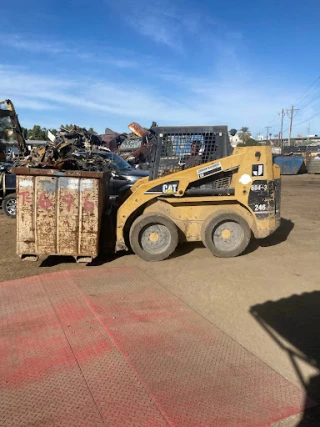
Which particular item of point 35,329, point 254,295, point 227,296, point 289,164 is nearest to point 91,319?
point 35,329

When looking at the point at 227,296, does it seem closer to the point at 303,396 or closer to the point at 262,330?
the point at 262,330

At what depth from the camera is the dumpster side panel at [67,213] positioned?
552 cm

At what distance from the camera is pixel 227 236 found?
21.2ft

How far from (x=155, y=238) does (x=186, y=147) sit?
5.79ft

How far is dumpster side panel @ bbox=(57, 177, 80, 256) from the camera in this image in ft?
18.1

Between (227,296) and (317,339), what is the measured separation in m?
1.36

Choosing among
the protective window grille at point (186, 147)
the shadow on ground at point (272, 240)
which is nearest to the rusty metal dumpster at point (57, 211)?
the protective window grille at point (186, 147)

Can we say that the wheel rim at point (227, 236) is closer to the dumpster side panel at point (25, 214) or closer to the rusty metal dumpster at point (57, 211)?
the rusty metal dumpster at point (57, 211)

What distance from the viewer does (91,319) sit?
420 cm

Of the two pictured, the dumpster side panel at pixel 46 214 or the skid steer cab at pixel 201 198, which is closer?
the dumpster side panel at pixel 46 214

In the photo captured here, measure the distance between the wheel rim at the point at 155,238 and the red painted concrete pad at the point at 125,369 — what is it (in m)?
1.60

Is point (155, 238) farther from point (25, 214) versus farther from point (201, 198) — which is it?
point (25, 214)

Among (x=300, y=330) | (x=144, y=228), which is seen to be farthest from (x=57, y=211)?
(x=300, y=330)

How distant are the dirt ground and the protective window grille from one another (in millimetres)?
1680
